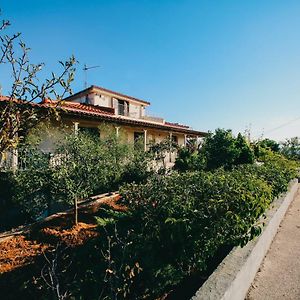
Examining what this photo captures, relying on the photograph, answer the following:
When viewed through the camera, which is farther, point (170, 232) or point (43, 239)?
point (43, 239)

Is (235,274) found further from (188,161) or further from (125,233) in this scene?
(188,161)

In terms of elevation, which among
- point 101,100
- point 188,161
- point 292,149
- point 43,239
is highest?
point 101,100

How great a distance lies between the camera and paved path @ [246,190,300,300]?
11.2 feet

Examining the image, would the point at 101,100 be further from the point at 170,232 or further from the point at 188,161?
the point at 170,232

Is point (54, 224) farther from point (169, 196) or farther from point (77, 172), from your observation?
point (169, 196)

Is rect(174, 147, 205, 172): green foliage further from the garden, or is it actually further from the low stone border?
the low stone border

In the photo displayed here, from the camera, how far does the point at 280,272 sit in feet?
13.2

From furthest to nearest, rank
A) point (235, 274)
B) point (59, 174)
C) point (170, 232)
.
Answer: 1. point (59, 174)
2. point (170, 232)
3. point (235, 274)

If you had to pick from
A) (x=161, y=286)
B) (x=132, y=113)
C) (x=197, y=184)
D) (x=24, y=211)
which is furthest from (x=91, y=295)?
(x=132, y=113)

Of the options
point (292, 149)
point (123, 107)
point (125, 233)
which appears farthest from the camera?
point (292, 149)

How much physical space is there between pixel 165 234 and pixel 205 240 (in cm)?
47

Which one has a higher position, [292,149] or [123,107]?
[123,107]

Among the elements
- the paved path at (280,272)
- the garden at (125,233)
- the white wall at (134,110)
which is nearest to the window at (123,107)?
the white wall at (134,110)

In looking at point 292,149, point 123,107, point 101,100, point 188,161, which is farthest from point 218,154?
point 292,149
